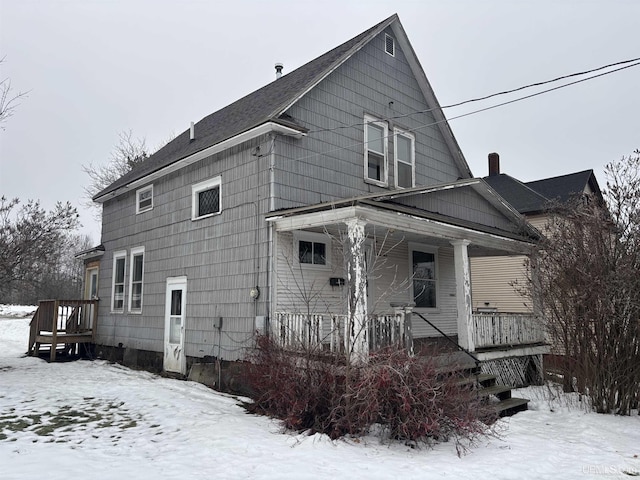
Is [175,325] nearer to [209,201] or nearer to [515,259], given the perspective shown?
[209,201]

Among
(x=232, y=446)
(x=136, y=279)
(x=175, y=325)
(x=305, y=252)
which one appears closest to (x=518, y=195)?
(x=305, y=252)

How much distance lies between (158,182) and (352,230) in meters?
7.42

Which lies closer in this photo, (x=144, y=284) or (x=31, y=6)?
(x=31, y=6)

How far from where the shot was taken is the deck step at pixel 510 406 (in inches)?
326

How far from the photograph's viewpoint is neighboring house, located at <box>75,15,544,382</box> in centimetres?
873

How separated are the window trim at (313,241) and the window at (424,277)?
300 centimetres

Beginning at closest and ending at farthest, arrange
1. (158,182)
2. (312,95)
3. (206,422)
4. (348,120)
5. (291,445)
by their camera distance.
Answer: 1. (291,445)
2. (206,422)
3. (312,95)
4. (348,120)
5. (158,182)

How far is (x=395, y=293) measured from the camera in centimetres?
1164

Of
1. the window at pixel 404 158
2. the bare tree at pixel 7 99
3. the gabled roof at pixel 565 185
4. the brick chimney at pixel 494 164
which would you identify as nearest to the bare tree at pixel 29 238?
the bare tree at pixel 7 99

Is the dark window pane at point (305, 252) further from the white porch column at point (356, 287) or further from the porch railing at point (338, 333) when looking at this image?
the white porch column at point (356, 287)

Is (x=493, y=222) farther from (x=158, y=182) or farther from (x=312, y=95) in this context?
(x=158, y=182)

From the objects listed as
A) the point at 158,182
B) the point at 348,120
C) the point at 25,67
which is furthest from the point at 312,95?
the point at 25,67

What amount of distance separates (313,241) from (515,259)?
11.7 m

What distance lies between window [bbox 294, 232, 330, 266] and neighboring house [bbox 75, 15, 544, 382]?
3 cm
